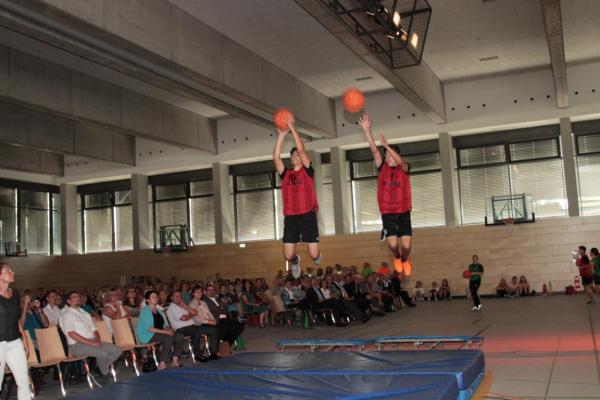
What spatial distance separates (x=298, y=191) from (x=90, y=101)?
488 inches

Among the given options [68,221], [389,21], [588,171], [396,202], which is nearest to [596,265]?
[588,171]

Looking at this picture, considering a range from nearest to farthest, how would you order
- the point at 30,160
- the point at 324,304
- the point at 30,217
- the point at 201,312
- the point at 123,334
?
the point at 123,334, the point at 201,312, the point at 324,304, the point at 30,160, the point at 30,217

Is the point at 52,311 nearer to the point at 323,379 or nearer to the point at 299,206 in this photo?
the point at 299,206

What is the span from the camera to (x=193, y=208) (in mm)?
28562

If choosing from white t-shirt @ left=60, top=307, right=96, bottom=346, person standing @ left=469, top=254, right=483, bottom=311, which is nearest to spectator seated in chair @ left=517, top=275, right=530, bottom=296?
person standing @ left=469, top=254, right=483, bottom=311

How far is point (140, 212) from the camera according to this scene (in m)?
28.1

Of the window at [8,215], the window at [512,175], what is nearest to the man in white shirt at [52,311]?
the window at [512,175]

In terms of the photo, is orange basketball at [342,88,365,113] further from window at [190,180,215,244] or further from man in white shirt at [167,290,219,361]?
window at [190,180,215,244]

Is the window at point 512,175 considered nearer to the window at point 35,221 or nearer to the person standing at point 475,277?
the person standing at point 475,277

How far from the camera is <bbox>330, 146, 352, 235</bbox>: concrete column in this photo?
2503 cm

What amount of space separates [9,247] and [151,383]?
2252 centimetres

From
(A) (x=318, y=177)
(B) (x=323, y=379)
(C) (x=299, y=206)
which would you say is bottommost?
(B) (x=323, y=379)

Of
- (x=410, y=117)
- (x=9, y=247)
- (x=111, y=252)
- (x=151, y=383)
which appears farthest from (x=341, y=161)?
(x=151, y=383)

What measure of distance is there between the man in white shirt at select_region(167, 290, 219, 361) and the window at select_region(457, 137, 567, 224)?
14.9 meters
